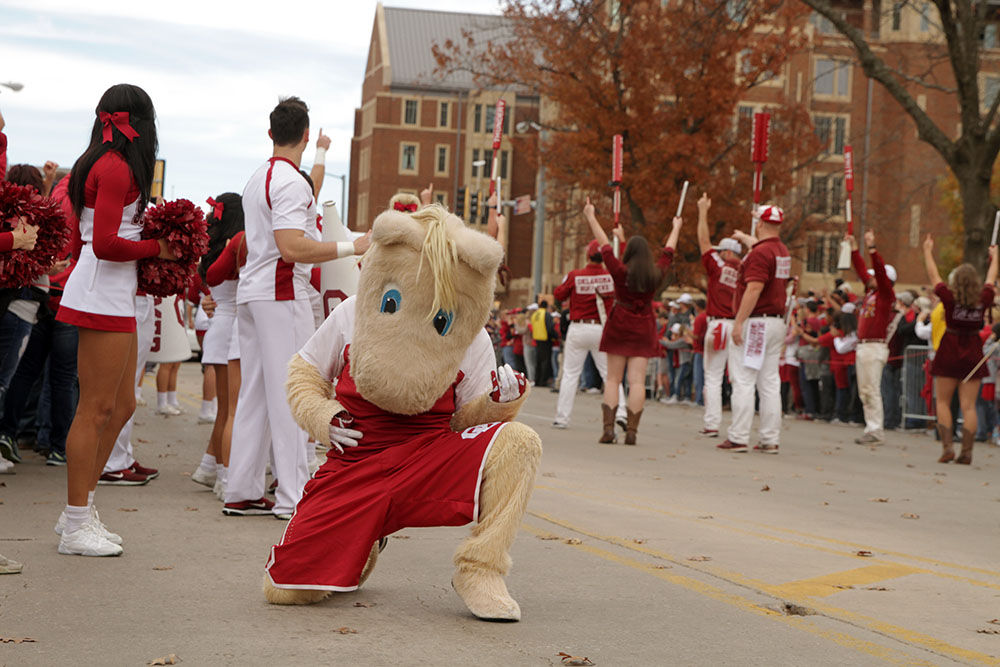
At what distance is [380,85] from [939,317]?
77.2 m

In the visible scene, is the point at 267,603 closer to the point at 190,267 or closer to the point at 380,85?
the point at 190,267

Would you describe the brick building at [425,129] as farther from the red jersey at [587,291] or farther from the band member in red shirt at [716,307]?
the red jersey at [587,291]

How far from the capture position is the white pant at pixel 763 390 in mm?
14375

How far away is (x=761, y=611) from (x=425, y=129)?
281 ft

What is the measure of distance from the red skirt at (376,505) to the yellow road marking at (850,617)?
166cm

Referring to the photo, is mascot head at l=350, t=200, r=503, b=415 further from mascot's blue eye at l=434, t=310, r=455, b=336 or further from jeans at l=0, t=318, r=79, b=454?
jeans at l=0, t=318, r=79, b=454

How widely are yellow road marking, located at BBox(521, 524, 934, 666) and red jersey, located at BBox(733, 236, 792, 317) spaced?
7193 mm

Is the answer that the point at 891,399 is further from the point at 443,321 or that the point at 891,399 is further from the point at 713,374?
the point at 443,321

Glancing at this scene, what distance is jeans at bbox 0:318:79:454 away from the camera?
10.3 m

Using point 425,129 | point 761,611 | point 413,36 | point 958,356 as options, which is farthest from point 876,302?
point 413,36

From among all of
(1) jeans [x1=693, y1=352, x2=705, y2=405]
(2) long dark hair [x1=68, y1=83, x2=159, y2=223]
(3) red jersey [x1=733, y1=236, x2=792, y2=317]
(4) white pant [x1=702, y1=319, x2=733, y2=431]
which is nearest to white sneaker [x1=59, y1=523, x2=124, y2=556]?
(2) long dark hair [x1=68, y1=83, x2=159, y2=223]

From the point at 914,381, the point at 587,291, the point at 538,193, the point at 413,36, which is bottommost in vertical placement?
the point at 914,381

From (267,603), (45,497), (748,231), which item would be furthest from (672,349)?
(267,603)

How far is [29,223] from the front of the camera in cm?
624
